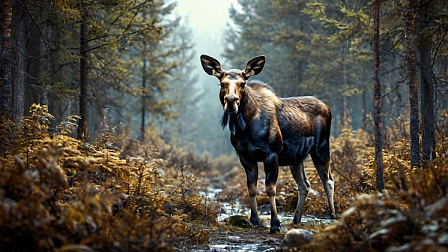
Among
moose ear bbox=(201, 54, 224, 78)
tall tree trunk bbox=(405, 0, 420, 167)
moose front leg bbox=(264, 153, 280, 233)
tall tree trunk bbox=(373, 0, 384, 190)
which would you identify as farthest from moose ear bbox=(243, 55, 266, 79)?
tall tree trunk bbox=(405, 0, 420, 167)

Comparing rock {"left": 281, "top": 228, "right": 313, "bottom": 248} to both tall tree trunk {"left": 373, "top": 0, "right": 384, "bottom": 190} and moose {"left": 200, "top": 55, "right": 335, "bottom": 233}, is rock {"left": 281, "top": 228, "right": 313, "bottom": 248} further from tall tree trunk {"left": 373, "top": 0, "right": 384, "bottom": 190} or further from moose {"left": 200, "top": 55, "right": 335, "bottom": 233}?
tall tree trunk {"left": 373, "top": 0, "right": 384, "bottom": 190}

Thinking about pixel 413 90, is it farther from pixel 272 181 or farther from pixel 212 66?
pixel 212 66

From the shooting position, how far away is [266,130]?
784 cm

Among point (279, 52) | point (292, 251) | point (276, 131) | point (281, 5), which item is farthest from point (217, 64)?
point (279, 52)

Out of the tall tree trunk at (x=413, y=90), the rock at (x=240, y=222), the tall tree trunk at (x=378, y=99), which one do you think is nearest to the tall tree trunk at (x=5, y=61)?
the rock at (x=240, y=222)

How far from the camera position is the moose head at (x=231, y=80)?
713cm

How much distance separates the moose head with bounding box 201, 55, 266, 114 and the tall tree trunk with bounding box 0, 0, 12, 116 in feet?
13.0

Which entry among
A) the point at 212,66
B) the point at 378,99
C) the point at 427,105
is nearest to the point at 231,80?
the point at 212,66

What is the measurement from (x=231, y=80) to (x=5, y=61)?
4607 millimetres

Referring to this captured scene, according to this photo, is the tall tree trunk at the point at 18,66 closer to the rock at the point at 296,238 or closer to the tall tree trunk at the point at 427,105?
the rock at the point at 296,238

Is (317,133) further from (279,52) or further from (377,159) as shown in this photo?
(279,52)

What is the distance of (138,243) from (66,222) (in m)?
0.79

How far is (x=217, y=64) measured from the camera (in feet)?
26.3

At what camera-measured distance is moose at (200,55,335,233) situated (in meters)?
7.74
